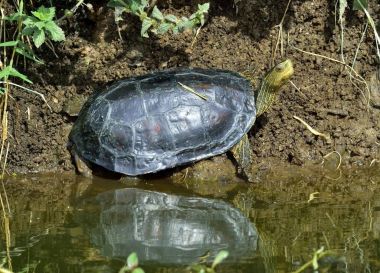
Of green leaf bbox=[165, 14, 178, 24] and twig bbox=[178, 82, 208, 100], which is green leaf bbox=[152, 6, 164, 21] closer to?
green leaf bbox=[165, 14, 178, 24]

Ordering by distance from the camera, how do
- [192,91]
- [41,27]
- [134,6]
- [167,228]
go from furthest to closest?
[192,91], [134,6], [41,27], [167,228]

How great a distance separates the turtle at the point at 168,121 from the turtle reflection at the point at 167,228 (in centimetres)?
33

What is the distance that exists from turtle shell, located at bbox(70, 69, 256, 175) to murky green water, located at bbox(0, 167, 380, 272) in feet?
0.80

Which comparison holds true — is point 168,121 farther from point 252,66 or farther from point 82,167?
point 252,66

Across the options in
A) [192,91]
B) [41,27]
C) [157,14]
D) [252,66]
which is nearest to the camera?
[41,27]

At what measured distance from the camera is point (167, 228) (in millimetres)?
3988

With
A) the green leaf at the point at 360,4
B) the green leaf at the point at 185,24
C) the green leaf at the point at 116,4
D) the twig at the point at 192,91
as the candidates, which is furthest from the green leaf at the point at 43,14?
the green leaf at the point at 360,4

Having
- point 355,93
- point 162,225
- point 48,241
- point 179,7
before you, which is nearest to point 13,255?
point 48,241

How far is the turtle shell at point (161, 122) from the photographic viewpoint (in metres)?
4.79

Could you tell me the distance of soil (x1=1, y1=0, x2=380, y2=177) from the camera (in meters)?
5.12

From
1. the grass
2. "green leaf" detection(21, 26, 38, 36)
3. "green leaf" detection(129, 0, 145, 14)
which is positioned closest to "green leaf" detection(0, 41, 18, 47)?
the grass

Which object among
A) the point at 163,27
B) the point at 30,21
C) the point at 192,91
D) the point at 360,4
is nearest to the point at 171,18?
the point at 163,27

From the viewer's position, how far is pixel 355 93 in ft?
17.1

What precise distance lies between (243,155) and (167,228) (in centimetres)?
121
